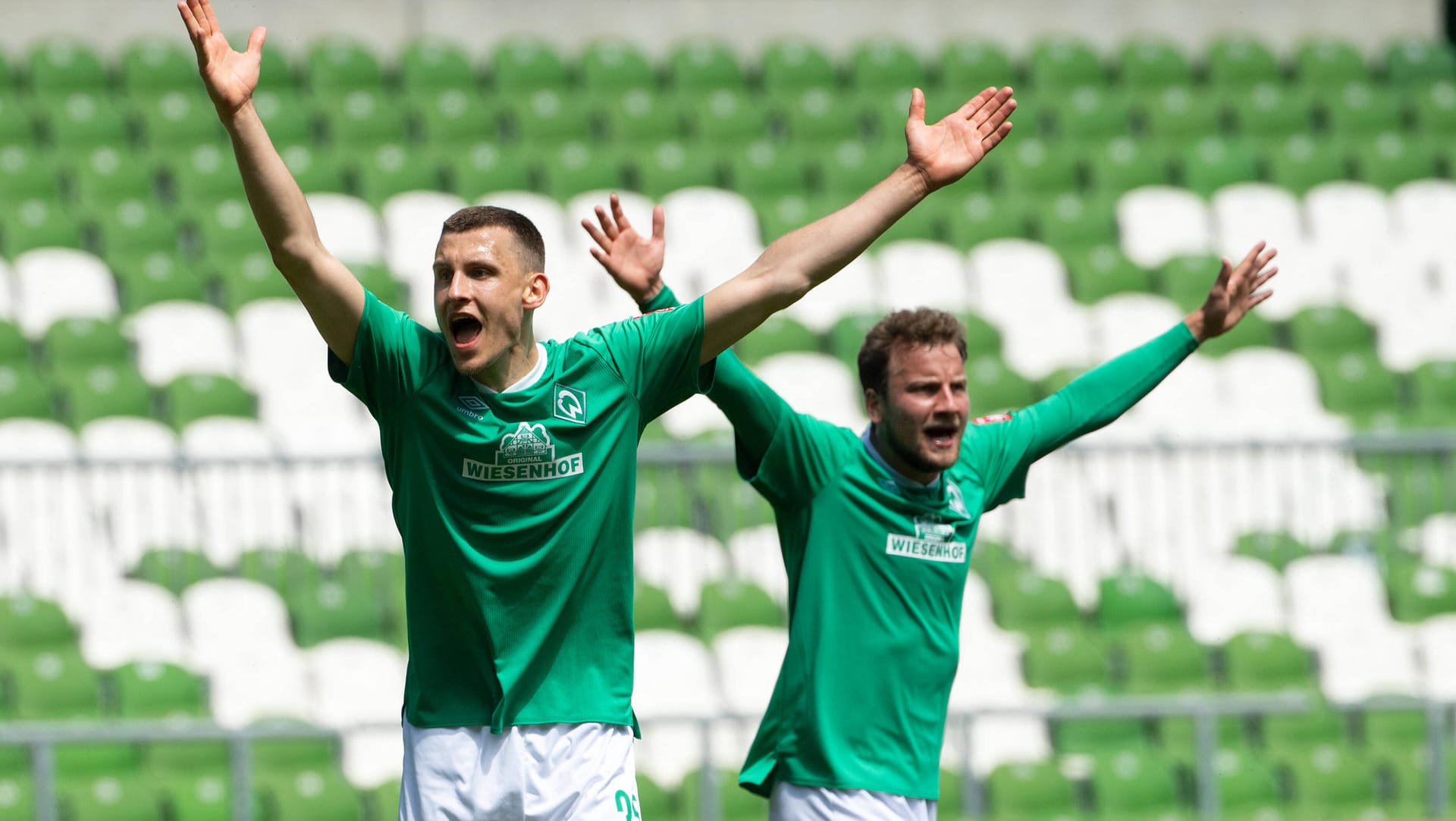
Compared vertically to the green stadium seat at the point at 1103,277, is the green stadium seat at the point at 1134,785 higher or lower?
lower

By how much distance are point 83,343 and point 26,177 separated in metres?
2.61

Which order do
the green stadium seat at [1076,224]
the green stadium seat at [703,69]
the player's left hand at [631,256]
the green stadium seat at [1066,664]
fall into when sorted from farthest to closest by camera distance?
the green stadium seat at [703,69] < the green stadium seat at [1076,224] < the green stadium seat at [1066,664] < the player's left hand at [631,256]

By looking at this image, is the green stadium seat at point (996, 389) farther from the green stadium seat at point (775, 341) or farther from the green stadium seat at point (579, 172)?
the green stadium seat at point (579, 172)

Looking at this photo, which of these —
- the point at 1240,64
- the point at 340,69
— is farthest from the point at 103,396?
the point at 1240,64

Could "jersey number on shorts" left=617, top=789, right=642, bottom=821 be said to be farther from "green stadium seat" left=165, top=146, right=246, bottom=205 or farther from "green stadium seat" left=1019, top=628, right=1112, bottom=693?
"green stadium seat" left=165, top=146, right=246, bottom=205

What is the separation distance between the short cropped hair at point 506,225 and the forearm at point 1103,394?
2.00 metres

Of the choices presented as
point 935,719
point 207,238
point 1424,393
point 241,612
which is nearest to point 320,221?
point 207,238

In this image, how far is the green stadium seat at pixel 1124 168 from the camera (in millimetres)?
15062

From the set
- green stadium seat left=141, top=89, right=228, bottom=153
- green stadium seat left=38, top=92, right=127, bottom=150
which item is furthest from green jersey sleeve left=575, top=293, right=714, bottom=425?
green stadium seat left=38, top=92, right=127, bottom=150

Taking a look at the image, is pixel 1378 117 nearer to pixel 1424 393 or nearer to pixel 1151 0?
pixel 1151 0

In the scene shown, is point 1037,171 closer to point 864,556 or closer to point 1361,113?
point 1361,113

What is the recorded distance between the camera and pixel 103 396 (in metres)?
11.2

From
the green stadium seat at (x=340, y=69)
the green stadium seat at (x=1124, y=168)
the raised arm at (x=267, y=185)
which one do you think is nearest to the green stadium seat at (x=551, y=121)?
the green stadium seat at (x=340, y=69)

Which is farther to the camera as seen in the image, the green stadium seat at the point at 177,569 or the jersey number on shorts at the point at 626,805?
the green stadium seat at the point at 177,569
